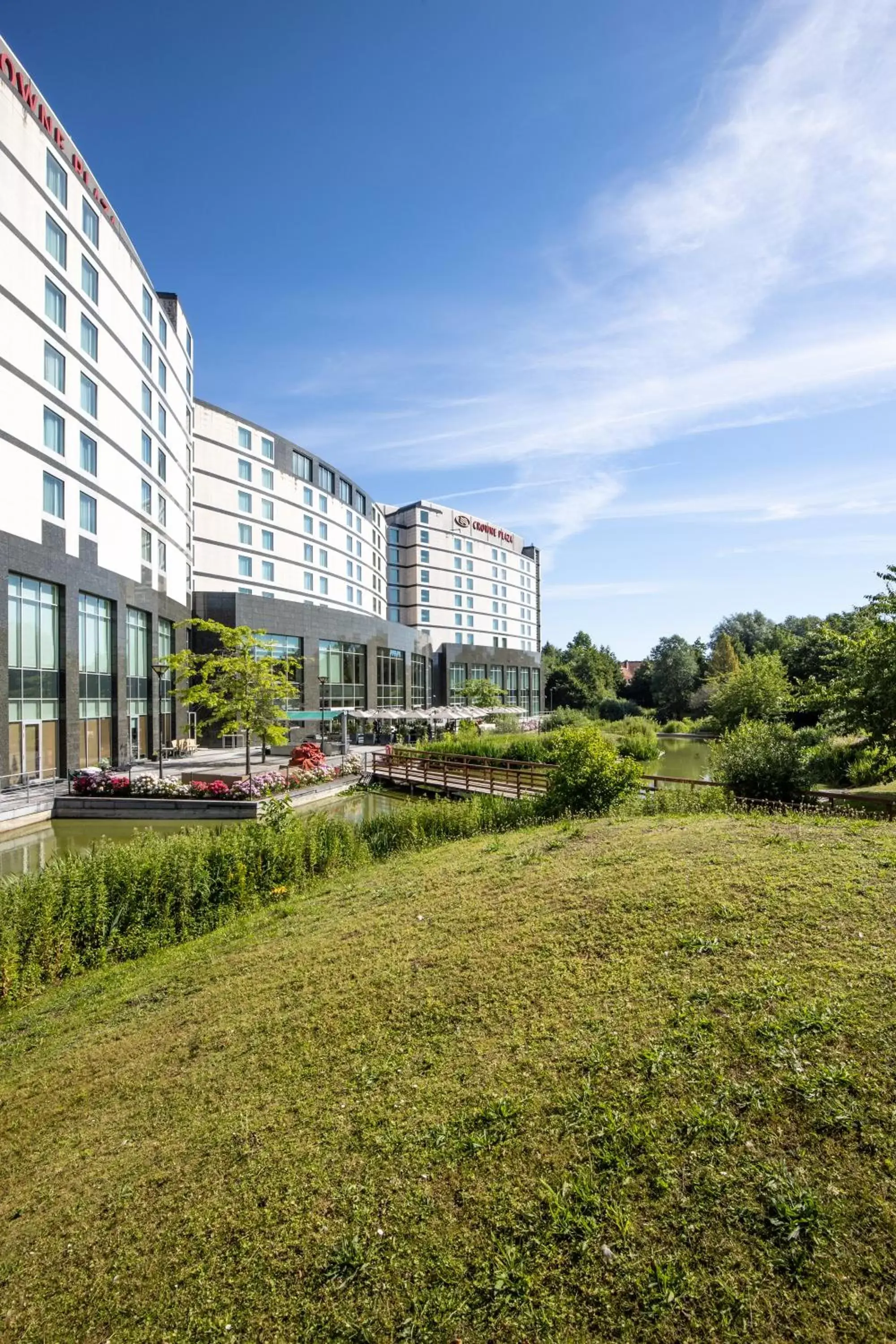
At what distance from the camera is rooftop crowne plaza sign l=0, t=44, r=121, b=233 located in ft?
69.7

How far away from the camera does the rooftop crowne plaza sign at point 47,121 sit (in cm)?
2125

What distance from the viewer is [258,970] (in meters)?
7.67

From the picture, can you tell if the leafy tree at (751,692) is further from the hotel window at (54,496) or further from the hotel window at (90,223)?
the hotel window at (90,223)

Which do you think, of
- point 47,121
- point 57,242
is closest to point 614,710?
point 57,242

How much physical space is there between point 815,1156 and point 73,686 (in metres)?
27.1

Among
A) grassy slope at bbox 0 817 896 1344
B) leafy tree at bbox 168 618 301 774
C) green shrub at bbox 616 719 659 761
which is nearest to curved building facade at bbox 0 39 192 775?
leafy tree at bbox 168 618 301 774

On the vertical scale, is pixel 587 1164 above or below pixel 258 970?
above

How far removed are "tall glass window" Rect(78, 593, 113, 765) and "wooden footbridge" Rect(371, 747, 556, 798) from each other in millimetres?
11424

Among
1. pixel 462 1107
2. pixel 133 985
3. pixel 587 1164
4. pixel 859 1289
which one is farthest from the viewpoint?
pixel 133 985

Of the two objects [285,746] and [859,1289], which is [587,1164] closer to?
[859,1289]

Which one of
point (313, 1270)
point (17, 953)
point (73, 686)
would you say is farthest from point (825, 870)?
point (73, 686)

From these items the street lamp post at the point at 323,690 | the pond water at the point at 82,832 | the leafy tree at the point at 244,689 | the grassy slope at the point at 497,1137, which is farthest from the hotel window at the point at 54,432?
the grassy slope at the point at 497,1137

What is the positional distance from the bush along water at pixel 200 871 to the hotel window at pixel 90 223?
25.7 m

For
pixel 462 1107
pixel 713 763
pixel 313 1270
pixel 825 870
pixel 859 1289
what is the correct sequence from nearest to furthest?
pixel 859 1289, pixel 313 1270, pixel 462 1107, pixel 825 870, pixel 713 763
